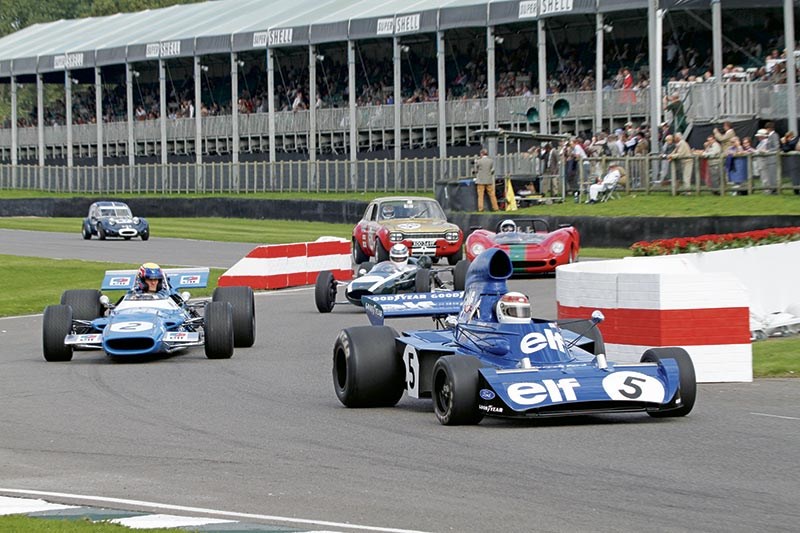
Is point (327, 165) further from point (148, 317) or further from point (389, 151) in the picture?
point (148, 317)

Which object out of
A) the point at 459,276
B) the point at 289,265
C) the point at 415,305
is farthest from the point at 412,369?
the point at 289,265

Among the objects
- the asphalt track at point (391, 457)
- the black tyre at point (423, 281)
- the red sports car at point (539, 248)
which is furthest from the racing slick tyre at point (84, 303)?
the red sports car at point (539, 248)

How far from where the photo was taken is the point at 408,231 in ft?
94.4

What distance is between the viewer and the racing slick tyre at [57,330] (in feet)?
52.6

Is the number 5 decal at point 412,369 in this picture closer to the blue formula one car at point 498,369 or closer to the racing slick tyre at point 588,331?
the blue formula one car at point 498,369

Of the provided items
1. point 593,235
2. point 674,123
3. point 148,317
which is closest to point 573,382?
point 148,317

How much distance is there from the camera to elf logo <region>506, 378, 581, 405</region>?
10492 mm

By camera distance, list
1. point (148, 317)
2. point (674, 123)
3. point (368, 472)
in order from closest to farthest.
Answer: point (368, 472)
point (148, 317)
point (674, 123)

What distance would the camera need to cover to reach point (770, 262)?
1792 centimetres

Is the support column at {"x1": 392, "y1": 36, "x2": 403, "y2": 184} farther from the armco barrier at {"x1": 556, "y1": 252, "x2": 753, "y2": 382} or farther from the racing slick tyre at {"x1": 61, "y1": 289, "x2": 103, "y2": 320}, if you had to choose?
the armco barrier at {"x1": 556, "y1": 252, "x2": 753, "y2": 382}

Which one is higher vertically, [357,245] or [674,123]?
[674,123]

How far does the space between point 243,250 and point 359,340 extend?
2680 centimetres

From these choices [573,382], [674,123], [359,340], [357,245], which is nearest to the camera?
[573,382]

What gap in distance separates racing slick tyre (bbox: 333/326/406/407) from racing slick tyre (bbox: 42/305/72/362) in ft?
16.2
